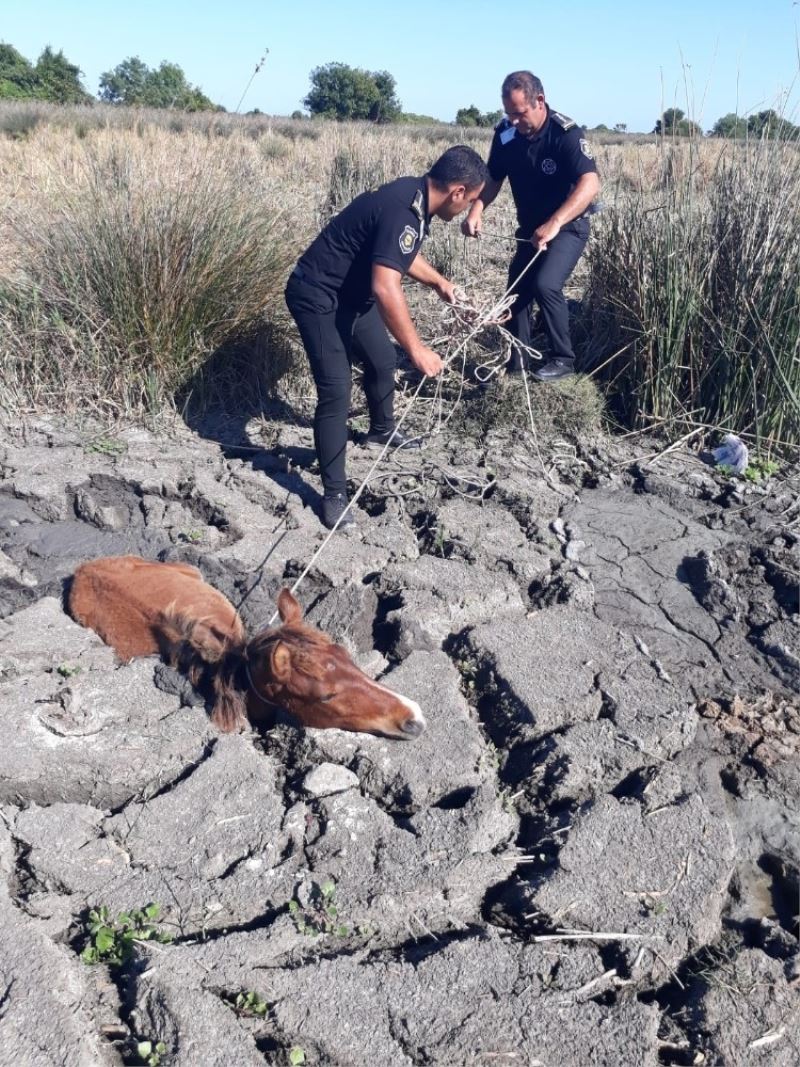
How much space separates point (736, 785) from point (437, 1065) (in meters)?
1.70

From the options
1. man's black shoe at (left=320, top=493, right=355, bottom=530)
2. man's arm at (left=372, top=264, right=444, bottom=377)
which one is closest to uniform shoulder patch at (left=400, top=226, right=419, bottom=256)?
man's arm at (left=372, top=264, right=444, bottom=377)

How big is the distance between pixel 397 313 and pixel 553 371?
2254 mm

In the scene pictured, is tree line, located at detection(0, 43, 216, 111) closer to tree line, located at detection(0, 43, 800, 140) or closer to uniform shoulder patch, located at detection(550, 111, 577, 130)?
tree line, located at detection(0, 43, 800, 140)

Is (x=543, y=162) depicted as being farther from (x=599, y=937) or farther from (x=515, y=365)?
(x=599, y=937)

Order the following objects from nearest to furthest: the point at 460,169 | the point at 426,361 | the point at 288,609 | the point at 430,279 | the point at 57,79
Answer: the point at 288,609 → the point at 460,169 → the point at 426,361 → the point at 430,279 → the point at 57,79

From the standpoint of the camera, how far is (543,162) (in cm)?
633

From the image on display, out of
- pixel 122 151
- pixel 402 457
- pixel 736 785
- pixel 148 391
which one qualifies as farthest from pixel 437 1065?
pixel 122 151

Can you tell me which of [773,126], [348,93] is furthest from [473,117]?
[773,126]

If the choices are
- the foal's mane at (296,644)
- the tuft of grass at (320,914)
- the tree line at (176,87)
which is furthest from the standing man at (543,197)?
the tree line at (176,87)

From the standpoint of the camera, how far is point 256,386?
6672 millimetres

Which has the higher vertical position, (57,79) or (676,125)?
(57,79)

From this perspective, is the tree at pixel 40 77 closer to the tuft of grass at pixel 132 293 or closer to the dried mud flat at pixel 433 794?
the tuft of grass at pixel 132 293

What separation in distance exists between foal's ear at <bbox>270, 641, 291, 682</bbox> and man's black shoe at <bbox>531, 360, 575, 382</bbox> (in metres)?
3.56

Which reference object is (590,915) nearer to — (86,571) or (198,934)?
(198,934)
